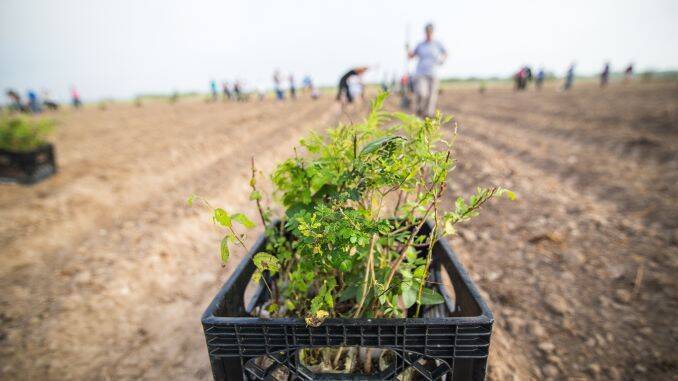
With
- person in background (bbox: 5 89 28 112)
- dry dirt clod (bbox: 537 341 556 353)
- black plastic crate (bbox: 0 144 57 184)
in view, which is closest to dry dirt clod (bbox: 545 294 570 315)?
dry dirt clod (bbox: 537 341 556 353)

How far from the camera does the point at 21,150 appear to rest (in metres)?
5.58

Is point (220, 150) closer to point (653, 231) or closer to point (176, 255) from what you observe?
point (176, 255)

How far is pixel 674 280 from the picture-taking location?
243cm

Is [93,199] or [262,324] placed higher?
[262,324]

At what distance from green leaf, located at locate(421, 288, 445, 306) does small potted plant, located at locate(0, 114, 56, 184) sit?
7346 mm

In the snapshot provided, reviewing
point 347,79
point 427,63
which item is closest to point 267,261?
point 347,79

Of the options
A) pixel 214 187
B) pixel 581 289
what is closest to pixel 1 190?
pixel 214 187

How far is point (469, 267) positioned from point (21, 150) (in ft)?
24.8

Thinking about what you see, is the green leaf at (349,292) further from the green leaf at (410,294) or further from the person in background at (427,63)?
the person in background at (427,63)

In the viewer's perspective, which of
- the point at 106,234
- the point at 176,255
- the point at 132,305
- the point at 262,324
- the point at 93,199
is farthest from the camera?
the point at 93,199

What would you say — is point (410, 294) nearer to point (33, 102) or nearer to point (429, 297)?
point (429, 297)

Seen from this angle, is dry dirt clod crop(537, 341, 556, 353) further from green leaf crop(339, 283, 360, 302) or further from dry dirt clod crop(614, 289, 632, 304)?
green leaf crop(339, 283, 360, 302)

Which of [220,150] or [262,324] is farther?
[220,150]

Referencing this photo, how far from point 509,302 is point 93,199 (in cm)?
564
